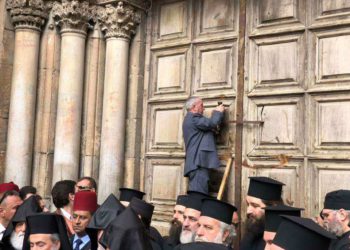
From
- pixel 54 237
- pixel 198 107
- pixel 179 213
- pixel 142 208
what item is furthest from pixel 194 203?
pixel 198 107

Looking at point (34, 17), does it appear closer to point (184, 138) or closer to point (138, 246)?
point (184, 138)

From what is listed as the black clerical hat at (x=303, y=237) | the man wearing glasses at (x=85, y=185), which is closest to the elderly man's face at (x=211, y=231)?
the black clerical hat at (x=303, y=237)

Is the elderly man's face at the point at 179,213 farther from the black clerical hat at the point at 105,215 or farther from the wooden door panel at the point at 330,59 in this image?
the wooden door panel at the point at 330,59

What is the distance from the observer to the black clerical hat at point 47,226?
440 cm

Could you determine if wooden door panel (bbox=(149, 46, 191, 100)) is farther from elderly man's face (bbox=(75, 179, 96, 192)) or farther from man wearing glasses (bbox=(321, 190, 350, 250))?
man wearing glasses (bbox=(321, 190, 350, 250))

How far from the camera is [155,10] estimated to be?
30.6 ft

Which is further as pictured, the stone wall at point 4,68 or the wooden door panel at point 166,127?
the stone wall at point 4,68

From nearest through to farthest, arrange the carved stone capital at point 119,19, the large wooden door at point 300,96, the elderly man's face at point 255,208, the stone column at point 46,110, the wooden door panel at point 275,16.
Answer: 1. the elderly man's face at point 255,208
2. the large wooden door at point 300,96
3. the wooden door panel at point 275,16
4. the carved stone capital at point 119,19
5. the stone column at point 46,110

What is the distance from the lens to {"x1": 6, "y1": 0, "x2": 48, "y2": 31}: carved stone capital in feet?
30.1

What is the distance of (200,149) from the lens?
25.6 feet

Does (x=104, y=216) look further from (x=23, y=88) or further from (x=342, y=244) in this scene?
(x=23, y=88)

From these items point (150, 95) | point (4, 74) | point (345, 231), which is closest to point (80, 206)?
point (345, 231)

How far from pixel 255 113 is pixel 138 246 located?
445cm

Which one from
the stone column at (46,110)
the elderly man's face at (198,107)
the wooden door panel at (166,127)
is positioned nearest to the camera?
the elderly man's face at (198,107)
